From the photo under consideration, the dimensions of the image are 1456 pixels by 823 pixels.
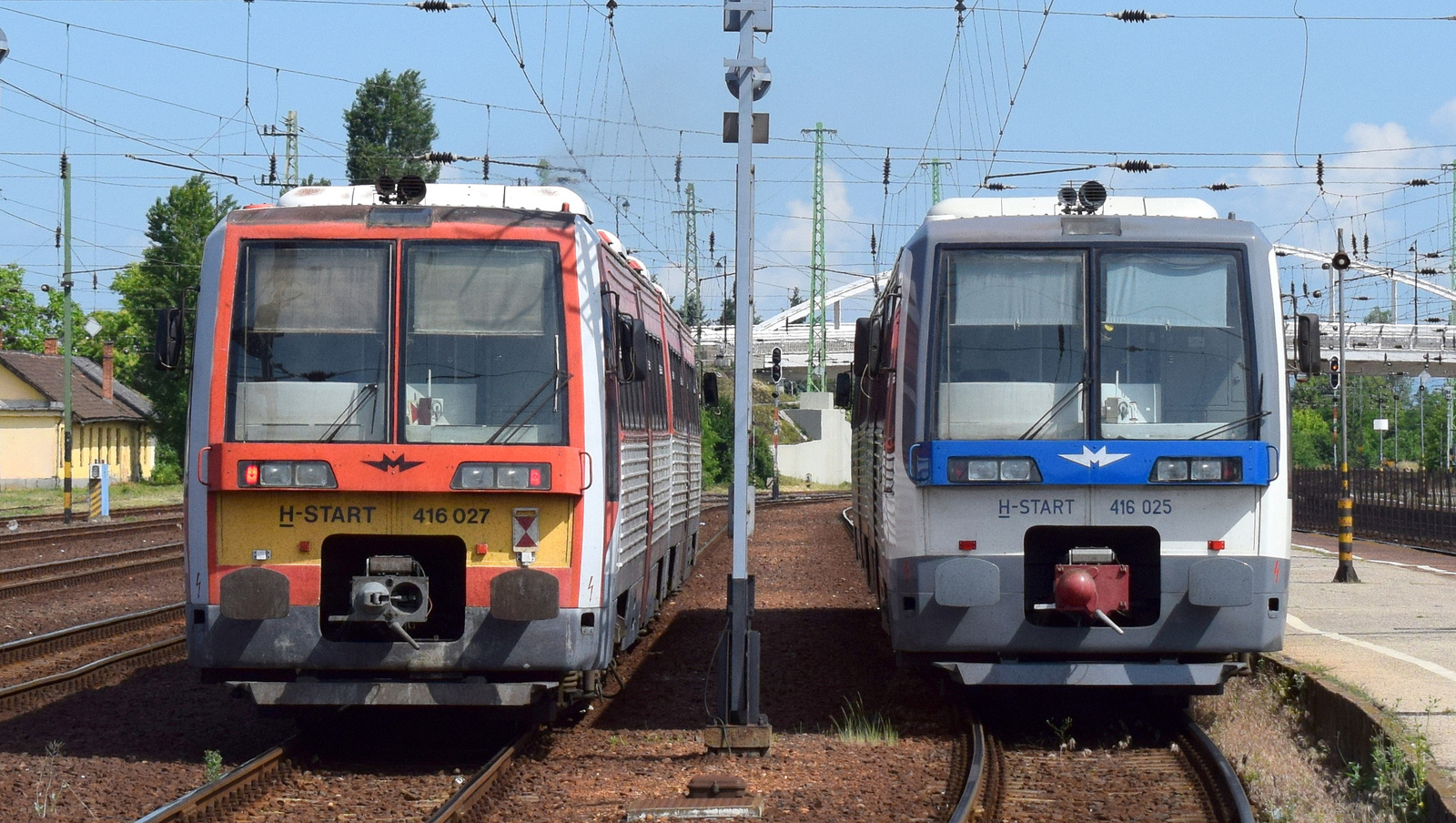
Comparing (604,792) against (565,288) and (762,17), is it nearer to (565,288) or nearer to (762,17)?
(565,288)

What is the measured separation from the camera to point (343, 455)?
328 inches

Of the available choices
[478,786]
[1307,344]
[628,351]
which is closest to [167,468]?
[628,351]

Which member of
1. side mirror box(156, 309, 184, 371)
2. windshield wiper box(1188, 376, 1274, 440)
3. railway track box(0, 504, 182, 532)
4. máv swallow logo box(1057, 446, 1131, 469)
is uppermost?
side mirror box(156, 309, 184, 371)

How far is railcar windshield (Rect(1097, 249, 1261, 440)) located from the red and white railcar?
2.95 meters

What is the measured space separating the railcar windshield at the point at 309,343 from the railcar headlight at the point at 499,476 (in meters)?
0.52

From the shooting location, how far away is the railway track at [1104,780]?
7426 mm

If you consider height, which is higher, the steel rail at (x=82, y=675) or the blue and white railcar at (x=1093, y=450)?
the blue and white railcar at (x=1093, y=450)

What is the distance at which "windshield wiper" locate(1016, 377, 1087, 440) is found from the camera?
9031 mm

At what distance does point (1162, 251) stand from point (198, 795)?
5.92 meters

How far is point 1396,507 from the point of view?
30.6 metres

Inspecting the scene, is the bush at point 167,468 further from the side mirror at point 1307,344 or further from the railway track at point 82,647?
the side mirror at point 1307,344

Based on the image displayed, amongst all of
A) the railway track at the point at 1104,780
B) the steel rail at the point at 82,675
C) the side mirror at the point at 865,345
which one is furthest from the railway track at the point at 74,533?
the railway track at the point at 1104,780

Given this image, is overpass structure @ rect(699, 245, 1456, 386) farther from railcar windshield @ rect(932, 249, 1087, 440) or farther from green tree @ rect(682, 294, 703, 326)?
railcar windshield @ rect(932, 249, 1087, 440)

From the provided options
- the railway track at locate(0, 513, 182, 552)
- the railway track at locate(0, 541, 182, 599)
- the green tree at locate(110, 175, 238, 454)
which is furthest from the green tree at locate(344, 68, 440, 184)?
the railway track at locate(0, 541, 182, 599)
